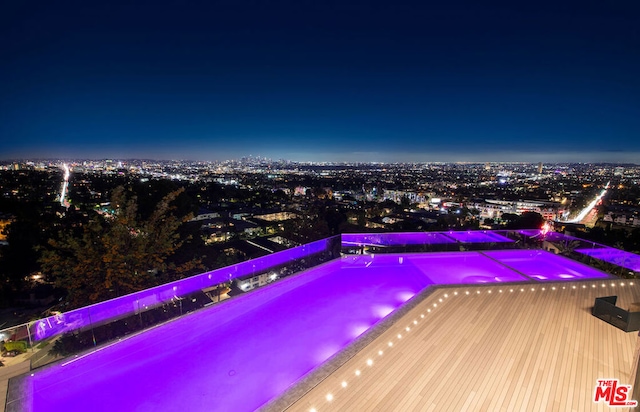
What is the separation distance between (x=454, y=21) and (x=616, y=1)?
23.7 feet

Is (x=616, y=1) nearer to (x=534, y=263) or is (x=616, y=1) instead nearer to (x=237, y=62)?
(x=534, y=263)

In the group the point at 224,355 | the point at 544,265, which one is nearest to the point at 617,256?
the point at 544,265

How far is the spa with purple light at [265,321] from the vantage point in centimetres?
324

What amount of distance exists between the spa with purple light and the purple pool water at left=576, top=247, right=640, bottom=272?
Answer: 2cm

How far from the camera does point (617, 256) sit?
6.61m

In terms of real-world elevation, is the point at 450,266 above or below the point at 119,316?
below

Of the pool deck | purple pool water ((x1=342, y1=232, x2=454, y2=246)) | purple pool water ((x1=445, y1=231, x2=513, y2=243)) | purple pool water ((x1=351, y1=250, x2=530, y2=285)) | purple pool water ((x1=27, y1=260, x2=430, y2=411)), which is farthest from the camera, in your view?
purple pool water ((x1=445, y1=231, x2=513, y2=243))

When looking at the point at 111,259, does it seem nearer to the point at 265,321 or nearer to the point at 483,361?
the point at 265,321

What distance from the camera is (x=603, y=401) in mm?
2746

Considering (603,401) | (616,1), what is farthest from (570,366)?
(616,1)

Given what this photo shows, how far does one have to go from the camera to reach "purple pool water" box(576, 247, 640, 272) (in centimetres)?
634

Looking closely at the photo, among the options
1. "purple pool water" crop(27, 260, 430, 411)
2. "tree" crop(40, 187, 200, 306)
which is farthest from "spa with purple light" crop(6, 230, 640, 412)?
"tree" crop(40, 187, 200, 306)

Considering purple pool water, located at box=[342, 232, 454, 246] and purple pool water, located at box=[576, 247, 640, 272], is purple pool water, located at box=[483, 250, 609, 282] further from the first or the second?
purple pool water, located at box=[342, 232, 454, 246]

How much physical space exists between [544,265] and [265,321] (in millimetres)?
6799
